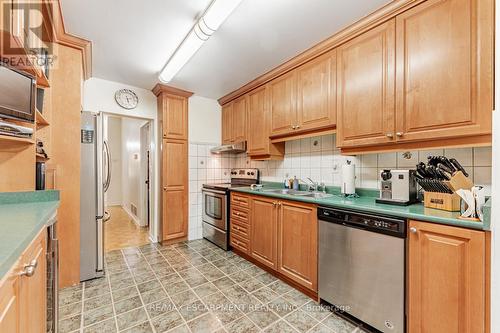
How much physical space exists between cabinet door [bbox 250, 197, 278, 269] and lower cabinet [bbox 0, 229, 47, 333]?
179cm

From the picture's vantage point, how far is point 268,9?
5.49 feet

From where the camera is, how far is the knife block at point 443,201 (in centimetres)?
137

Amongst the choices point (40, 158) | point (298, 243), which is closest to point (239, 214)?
point (298, 243)

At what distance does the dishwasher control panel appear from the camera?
138 cm

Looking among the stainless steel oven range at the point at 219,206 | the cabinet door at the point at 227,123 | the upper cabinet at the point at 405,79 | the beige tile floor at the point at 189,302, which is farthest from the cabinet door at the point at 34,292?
the cabinet door at the point at 227,123

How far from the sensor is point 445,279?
1.21 metres

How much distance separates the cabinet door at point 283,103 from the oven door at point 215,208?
1.22m

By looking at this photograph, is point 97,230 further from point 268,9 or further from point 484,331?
point 484,331

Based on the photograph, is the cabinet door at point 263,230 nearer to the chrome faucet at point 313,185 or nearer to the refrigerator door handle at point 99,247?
the chrome faucet at point 313,185

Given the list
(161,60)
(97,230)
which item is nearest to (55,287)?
(97,230)

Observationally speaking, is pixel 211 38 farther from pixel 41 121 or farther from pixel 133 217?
pixel 133 217

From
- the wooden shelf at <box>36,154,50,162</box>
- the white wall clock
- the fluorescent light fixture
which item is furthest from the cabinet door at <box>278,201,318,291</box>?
the white wall clock

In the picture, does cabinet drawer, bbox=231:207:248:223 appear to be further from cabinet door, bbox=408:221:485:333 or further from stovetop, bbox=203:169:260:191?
cabinet door, bbox=408:221:485:333

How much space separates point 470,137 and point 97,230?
128 inches
